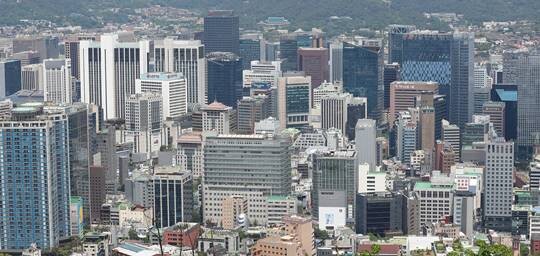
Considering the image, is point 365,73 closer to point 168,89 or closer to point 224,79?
point 224,79

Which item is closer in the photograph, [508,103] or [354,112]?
[508,103]

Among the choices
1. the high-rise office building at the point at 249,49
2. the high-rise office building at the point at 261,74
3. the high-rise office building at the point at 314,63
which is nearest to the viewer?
the high-rise office building at the point at 261,74

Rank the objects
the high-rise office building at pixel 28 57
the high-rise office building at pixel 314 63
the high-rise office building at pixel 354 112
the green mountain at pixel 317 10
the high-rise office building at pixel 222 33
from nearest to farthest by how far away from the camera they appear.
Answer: the high-rise office building at pixel 354 112 → the high-rise office building at pixel 314 63 → the high-rise office building at pixel 28 57 → the high-rise office building at pixel 222 33 → the green mountain at pixel 317 10

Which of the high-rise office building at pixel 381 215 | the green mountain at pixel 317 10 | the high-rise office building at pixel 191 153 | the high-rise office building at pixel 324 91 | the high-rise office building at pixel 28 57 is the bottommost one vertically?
the high-rise office building at pixel 381 215

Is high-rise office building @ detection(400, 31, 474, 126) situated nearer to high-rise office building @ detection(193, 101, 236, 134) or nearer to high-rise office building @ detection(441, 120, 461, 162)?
high-rise office building @ detection(441, 120, 461, 162)

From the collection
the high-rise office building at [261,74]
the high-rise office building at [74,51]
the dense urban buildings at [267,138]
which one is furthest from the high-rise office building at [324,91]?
the high-rise office building at [74,51]

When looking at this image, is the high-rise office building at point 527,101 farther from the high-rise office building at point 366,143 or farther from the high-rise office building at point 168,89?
the high-rise office building at point 168,89

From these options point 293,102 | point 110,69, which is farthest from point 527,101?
point 110,69

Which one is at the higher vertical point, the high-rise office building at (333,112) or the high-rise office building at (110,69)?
the high-rise office building at (110,69)
